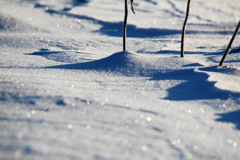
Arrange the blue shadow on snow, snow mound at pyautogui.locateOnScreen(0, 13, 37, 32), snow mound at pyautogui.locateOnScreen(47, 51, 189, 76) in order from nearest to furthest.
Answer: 1. the blue shadow on snow
2. snow mound at pyautogui.locateOnScreen(47, 51, 189, 76)
3. snow mound at pyautogui.locateOnScreen(0, 13, 37, 32)

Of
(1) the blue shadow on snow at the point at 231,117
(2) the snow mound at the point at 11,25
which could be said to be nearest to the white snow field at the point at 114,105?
(1) the blue shadow on snow at the point at 231,117

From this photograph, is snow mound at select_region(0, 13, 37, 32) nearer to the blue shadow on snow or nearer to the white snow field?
the white snow field

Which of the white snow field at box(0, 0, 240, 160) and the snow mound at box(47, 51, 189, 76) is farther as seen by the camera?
the snow mound at box(47, 51, 189, 76)

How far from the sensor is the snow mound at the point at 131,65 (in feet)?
12.3

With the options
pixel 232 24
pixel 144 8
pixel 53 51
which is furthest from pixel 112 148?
pixel 144 8

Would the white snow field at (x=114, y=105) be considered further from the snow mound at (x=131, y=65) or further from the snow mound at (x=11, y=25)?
the snow mound at (x=11, y=25)

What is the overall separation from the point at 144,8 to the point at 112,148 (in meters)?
11.3

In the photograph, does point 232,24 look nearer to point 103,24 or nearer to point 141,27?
point 141,27

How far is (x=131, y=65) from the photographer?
3.87 meters

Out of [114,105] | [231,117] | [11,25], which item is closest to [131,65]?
[114,105]

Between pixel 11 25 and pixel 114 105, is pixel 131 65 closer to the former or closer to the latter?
pixel 114 105

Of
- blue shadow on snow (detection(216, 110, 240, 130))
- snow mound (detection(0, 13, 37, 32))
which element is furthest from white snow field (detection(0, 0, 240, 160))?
snow mound (detection(0, 13, 37, 32))

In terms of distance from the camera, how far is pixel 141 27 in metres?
8.39

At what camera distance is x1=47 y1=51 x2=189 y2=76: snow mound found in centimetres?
374
